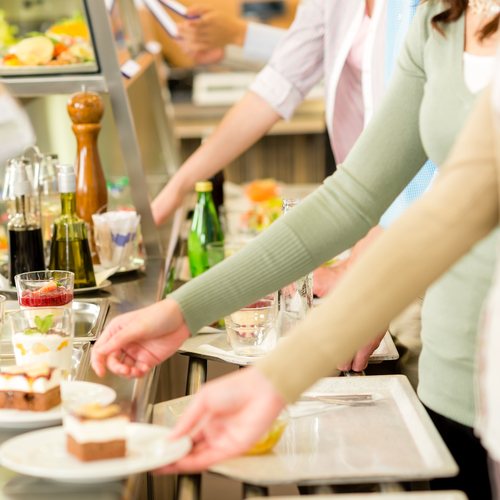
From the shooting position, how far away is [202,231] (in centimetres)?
177

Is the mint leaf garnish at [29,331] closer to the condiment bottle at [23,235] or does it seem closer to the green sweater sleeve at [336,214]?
the green sweater sleeve at [336,214]

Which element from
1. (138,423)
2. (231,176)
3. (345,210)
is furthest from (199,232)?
(231,176)

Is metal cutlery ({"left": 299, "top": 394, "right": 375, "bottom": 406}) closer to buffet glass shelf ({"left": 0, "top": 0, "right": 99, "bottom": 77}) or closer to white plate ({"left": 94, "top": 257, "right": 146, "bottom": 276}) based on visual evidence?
white plate ({"left": 94, "top": 257, "right": 146, "bottom": 276})

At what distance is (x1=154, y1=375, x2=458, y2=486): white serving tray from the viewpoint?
30.6 inches

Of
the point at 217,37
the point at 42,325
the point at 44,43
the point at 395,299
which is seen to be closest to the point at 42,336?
the point at 42,325

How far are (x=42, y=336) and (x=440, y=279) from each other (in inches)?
22.8

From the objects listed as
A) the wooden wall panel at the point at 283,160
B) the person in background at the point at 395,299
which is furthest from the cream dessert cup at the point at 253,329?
the wooden wall panel at the point at 283,160

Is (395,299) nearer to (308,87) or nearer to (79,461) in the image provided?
(79,461)

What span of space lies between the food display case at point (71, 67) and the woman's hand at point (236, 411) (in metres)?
1.08

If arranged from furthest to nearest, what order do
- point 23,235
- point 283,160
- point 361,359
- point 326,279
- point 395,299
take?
point 283,160 → point 326,279 → point 23,235 → point 361,359 → point 395,299

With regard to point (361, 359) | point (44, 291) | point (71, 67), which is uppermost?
point (71, 67)

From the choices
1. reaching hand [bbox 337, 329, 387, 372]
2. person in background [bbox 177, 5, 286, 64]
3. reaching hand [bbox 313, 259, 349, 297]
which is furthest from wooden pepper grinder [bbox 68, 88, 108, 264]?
person in background [bbox 177, 5, 286, 64]

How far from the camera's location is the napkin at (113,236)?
1.61 metres

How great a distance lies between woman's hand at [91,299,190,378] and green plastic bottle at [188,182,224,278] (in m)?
0.76
